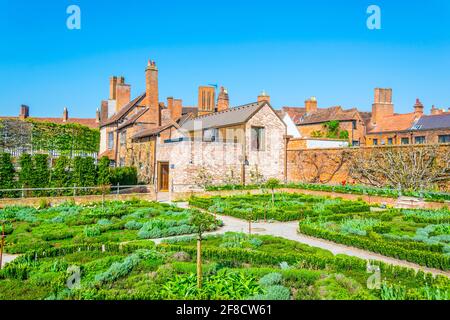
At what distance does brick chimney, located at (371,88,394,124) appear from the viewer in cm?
4759

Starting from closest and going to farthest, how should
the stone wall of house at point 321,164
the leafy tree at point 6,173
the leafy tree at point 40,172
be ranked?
the leafy tree at point 6,173
the leafy tree at point 40,172
the stone wall of house at point 321,164

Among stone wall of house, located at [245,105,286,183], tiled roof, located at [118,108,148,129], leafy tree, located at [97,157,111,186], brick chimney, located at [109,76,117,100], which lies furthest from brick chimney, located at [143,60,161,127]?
brick chimney, located at [109,76,117,100]

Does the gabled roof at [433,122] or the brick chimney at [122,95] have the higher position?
the brick chimney at [122,95]

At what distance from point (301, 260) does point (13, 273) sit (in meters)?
6.96

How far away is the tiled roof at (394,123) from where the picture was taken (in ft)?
139

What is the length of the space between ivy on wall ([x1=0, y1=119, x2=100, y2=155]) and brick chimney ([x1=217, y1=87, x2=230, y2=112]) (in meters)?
12.9

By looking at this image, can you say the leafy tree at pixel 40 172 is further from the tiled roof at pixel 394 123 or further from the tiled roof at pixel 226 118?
the tiled roof at pixel 394 123

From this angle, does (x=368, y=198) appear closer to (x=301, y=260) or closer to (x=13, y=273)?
(x=301, y=260)

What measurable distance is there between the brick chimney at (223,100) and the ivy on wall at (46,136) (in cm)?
1295

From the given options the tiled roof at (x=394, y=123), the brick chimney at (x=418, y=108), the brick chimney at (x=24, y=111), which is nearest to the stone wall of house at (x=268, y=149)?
the tiled roof at (x=394, y=123)

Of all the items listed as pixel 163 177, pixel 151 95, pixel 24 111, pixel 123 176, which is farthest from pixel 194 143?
pixel 24 111

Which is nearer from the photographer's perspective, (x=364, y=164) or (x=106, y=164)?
(x=106, y=164)

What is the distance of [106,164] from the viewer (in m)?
25.7
